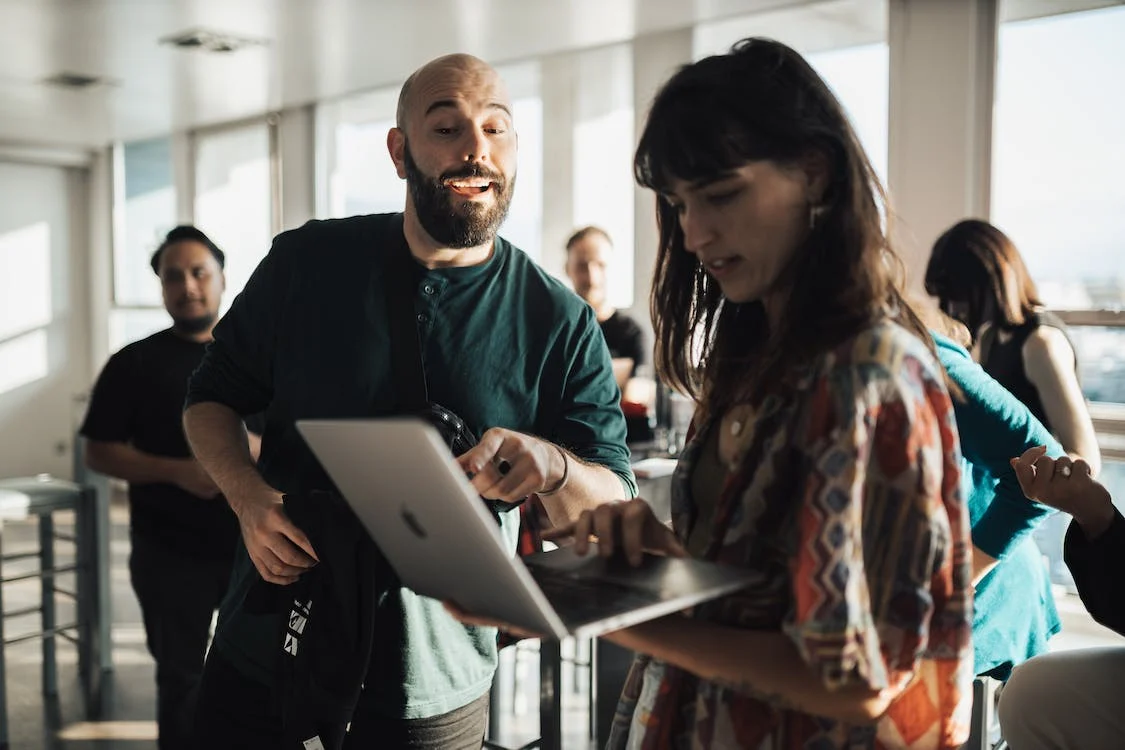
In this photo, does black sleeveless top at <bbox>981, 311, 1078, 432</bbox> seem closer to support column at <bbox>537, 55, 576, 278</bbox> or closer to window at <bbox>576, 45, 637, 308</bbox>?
window at <bbox>576, 45, 637, 308</bbox>

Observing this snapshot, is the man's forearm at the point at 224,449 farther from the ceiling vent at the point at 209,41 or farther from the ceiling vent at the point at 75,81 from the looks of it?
the ceiling vent at the point at 75,81

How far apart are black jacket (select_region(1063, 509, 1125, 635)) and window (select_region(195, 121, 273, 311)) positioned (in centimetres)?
712

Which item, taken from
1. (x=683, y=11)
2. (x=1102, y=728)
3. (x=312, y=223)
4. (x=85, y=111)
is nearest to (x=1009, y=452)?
(x=1102, y=728)

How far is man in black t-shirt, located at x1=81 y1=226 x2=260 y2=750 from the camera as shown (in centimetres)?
289

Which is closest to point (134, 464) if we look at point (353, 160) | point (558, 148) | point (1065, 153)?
point (558, 148)

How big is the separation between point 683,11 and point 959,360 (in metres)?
3.83

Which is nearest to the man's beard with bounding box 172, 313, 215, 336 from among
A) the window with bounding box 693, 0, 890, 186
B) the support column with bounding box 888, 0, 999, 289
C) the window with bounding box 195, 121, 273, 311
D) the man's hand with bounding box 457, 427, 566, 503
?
the man's hand with bounding box 457, 427, 566, 503

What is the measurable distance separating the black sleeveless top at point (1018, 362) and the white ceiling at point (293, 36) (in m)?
2.27

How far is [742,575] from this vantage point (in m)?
0.84

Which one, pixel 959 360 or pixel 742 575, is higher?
pixel 959 360

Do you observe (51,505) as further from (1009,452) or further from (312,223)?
(1009,452)

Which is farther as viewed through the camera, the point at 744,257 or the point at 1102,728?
the point at 1102,728

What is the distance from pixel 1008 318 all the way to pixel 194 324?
2.28 m

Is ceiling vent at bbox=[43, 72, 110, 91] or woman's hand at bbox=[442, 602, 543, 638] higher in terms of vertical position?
ceiling vent at bbox=[43, 72, 110, 91]
